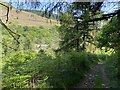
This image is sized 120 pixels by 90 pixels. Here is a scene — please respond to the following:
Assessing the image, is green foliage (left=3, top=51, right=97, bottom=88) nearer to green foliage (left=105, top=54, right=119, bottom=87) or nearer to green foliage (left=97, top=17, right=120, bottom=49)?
green foliage (left=105, top=54, right=119, bottom=87)

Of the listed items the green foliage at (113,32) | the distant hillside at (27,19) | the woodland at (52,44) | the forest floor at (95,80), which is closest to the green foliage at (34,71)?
the woodland at (52,44)

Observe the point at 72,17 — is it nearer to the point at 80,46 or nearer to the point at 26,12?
the point at 26,12

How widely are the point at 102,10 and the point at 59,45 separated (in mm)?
740

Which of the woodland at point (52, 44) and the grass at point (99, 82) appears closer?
the woodland at point (52, 44)

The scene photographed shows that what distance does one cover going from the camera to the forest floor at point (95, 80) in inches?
121

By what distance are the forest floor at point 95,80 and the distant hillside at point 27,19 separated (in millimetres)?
1008

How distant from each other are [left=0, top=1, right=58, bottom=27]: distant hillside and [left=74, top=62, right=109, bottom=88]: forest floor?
3.31 ft

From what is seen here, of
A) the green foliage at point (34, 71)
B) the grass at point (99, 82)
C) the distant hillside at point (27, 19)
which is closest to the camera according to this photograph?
the distant hillside at point (27, 19)

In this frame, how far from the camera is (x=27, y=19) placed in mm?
2287

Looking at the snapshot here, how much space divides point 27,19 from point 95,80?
4.56 ft

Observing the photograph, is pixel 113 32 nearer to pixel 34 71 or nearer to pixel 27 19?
pixel 34 71

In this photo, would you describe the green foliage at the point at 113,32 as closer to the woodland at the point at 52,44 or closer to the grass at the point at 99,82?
the woodland at the point at 52,44

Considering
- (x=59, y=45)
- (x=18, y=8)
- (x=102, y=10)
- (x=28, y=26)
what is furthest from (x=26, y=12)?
(x=59, y=45)

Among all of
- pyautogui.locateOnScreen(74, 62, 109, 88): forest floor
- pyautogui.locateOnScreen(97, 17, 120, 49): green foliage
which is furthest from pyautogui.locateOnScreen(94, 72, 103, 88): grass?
pyautogui.locateOnScreen(97, 17, 120, 49): green foliage
